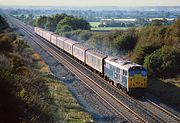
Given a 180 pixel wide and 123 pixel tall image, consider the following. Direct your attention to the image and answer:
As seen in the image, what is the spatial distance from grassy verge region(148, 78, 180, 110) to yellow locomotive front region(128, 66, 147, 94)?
5.96 ft

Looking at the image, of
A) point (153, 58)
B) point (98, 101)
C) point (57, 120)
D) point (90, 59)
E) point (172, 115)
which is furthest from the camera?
point (90, 59)

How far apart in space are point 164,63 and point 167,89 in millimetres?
5998

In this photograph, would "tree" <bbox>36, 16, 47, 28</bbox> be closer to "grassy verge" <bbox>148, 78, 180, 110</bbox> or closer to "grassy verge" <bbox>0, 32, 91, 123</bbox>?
"grassy verge" <bbox>148, 78, 180, 110</bbox>

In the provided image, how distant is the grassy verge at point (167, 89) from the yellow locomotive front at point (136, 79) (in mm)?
1815

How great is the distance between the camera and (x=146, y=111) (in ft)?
84.6

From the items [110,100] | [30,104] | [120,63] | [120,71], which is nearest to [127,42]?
[120,63]

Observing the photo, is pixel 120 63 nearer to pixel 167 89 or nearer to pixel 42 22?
pixel 167 89

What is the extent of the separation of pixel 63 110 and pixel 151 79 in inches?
613

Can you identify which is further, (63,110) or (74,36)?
(74,36)

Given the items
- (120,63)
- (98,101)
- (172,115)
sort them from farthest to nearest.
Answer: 1. (120,63)
2. (98,101)
3. (172,115)

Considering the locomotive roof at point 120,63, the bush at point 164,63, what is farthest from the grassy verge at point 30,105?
the bush at point 164,63

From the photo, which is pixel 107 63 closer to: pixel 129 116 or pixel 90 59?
pixel 90 59

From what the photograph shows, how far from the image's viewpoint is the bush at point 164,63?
3809 cm

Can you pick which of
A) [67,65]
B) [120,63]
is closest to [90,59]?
[67,65]
